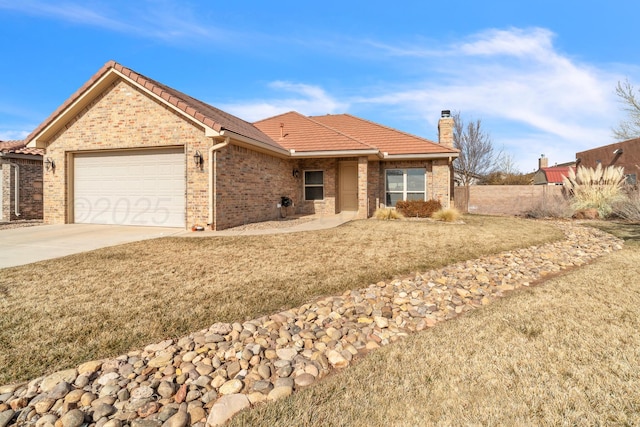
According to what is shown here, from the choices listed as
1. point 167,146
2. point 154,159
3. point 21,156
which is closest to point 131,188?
point 154,159

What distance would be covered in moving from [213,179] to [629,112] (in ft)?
69.2

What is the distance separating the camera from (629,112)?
661 inches

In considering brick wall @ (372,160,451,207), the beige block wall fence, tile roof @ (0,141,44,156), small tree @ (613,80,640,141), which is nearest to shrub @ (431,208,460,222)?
brick wall @ (372,160,451,207)

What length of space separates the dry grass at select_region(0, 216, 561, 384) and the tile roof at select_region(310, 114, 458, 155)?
6763 mm

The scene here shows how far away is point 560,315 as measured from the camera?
3629 mm

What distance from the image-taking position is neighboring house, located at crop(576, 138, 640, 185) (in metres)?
19.0

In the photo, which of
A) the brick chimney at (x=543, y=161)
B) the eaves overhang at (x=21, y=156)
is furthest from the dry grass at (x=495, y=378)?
the brick chimney at (x=543, y=161)

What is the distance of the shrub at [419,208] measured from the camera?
13.8 metres

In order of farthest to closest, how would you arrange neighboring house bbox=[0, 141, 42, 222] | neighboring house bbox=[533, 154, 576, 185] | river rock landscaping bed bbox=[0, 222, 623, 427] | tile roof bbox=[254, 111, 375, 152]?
neighboring house bbox=[533, 154, 576, 185]
tile roof bbox=[254, 111, 375, 152]
neighboring house bbox=[0, 141, 42, 222]
river rock landscaping bed bbox=[0, 222, 623, 427]

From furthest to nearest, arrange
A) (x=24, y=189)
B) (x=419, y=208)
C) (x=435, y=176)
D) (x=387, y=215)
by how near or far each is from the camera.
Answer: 1. (x=435, y=176)
2. (x=419, y=208)
3. (x=24, y=189)
4. (x=387, y=215)

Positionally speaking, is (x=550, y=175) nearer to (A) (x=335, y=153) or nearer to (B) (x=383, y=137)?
(B) (x=383, y=137)

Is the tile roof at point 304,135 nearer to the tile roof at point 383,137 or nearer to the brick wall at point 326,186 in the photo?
the brick wall at point 326,186

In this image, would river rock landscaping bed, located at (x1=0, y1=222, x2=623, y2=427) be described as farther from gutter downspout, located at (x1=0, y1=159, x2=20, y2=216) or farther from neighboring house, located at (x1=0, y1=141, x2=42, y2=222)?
neighboring house, located at (x1=0, y1=141, x2=42, y2=222)

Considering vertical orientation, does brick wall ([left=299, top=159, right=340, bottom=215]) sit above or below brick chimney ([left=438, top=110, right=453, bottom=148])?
below
